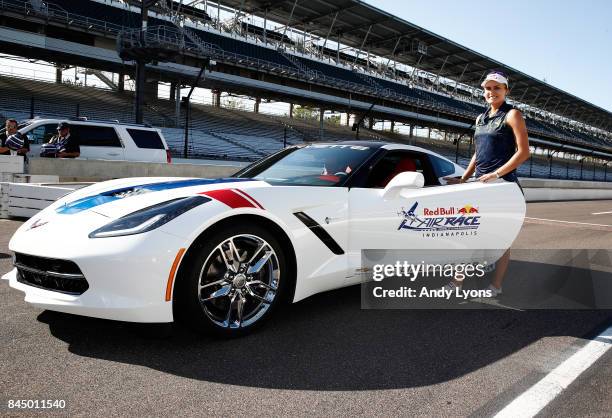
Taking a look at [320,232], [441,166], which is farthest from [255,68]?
[320,232]

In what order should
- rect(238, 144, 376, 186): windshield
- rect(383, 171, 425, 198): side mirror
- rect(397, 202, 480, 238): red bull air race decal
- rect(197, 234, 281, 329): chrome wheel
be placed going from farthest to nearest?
rect(397, 202, 480, 238): red bull air race decal < rect(238, 144, 376, 186): windshield < rect(383, 171, 425, 198): side mirror < rect(197, 234, 281, 329): chrome wheel

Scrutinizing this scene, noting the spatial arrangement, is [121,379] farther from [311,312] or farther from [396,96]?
[396,96]

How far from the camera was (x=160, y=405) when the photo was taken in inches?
79.3

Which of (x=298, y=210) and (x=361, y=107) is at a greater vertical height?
(x=361, y=107)

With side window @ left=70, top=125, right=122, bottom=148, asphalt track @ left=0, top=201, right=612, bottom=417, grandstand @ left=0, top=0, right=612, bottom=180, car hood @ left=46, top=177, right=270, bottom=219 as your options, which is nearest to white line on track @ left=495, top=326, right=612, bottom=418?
asphalt track @ left=0, top=201, right=612, bottom=417

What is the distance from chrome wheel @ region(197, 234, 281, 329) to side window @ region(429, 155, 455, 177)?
6.17ft

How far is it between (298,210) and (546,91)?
67.4 meters

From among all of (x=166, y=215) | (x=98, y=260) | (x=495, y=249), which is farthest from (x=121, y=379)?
(x=495, y=249)

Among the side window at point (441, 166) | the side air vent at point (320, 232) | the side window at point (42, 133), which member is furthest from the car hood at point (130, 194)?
the side window at point (42, 133)

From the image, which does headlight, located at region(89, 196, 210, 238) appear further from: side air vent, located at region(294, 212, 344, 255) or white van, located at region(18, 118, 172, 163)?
white van, located at region(18, 118, 172, 163)

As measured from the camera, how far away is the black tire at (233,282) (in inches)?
100

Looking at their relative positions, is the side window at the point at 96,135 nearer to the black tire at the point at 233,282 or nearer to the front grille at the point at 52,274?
the front grille at the point at 52,274

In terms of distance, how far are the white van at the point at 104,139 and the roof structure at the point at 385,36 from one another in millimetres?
24356

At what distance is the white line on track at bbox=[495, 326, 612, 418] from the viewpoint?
2.08 metres
